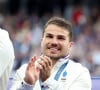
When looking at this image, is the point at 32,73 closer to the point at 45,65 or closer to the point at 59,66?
the point at 45,65

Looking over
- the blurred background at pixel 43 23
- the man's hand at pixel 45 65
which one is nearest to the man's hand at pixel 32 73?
the man's hand at pixel 45 65

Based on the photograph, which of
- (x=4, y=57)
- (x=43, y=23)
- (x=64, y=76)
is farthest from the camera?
(x=43, y=23)

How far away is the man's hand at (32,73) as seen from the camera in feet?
12.9

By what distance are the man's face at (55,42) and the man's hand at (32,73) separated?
0.40 m

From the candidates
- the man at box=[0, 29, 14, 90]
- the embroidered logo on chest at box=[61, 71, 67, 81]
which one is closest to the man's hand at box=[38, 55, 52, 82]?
the man at box=[0, 29, 14, 90]

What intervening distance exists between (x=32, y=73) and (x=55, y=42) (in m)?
0.51

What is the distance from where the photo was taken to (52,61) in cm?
439

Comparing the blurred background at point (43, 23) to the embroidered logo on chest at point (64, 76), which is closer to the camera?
the embroidered logo on chest at point (64, 76)

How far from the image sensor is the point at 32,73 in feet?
12.9

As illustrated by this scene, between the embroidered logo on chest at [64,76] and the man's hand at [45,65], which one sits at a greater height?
the man's hand at [45,65]

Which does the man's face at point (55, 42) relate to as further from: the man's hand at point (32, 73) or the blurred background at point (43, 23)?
the blurred background at point (43, 23)

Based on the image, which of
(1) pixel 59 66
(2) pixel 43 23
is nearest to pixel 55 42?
(1) pixel 59 66

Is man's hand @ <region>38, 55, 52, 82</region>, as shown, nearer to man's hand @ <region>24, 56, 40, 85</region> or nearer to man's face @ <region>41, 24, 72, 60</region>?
man's hand @ <region>24, 56, 40, 85</region>

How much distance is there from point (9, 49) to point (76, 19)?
874cm
